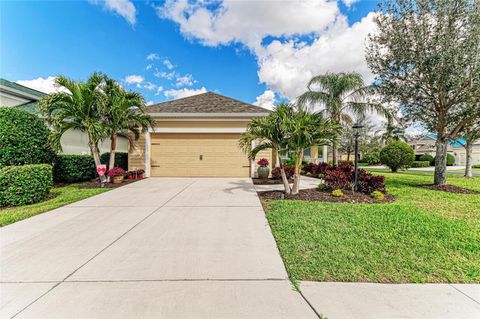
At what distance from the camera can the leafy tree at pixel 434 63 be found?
22.6 feet

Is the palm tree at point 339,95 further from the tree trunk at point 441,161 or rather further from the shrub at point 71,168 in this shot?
the shrub at point 71,168

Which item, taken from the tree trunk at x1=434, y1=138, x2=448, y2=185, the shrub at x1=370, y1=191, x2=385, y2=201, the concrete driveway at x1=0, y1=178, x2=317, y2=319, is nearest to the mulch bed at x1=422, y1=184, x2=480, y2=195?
the tree trunk at x1=434, y1=138, x2=448, y2=185

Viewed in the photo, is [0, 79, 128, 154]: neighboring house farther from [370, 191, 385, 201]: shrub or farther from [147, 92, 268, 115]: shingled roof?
[370, 191, 385, 201]: shrub

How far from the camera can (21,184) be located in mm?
5484

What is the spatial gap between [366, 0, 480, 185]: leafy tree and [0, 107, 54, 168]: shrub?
41.5 ft

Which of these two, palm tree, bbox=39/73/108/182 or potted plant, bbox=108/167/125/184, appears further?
potted plant, bbox=108/167/125/184

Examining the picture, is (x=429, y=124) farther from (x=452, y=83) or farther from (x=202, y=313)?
(x=202, y=313)

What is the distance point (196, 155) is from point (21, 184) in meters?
6.31

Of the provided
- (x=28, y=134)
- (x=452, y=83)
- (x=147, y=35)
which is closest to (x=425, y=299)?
(x=452, y=83)

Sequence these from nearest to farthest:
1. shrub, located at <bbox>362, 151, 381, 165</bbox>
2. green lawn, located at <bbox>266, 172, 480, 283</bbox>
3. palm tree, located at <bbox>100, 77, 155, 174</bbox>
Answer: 1. green lawn, located at <bbox>266, 172, 480, 283</bbox>
2. palm tree, located at <bbox>100, 77, 155, 174</bbox>
3. shrub, located at <bbox>362, 151, 381, 165</bbox>

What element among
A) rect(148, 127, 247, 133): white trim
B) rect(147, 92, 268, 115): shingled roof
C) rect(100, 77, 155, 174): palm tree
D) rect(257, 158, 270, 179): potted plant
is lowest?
rect(257, 158, 270, 179): potted plant

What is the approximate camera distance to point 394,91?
8344 mm

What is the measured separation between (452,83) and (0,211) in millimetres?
13844

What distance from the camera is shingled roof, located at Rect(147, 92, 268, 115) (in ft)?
35.4
